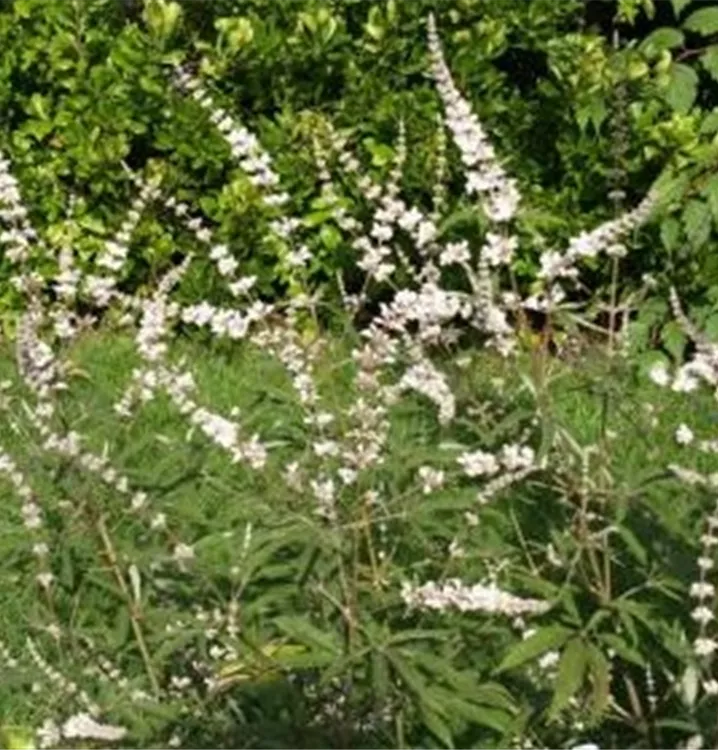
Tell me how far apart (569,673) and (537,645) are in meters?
0.08

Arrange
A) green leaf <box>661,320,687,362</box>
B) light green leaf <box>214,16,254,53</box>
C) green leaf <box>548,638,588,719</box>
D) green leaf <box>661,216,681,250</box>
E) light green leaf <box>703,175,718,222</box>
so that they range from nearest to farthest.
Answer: green leaf <box>548,638,588,719</box> < green leaf <box>661,320,687,362</box> < light green leaf <box>703,175,718,222</box> < green leaf <box>661,216,681,250</box> < light green leaf <box>214,16,254,53</box>

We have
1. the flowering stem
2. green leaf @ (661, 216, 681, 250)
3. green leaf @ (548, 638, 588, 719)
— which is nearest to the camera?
green leaf @ (548, 638, 588, 719)

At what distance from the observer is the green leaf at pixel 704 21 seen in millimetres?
6316

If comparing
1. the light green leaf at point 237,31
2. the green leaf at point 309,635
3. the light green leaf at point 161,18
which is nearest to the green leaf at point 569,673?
the green leaf at point 309,635

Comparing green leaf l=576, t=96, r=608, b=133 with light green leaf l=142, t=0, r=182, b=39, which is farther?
light green leaf l=142, t=0, r=182, b=39

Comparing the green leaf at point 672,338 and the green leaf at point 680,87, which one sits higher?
the green leaf at point 680,87

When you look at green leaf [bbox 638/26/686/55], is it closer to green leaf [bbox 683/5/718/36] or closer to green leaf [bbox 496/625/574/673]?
green leaf [bbox 683/5/718/36]

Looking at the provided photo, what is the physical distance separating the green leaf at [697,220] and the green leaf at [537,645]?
10.6 ft

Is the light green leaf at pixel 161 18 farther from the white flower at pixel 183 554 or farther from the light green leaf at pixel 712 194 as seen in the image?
the white flower at pixel 183 554

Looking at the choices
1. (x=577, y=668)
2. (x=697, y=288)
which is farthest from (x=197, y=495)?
(x=697, y=288)

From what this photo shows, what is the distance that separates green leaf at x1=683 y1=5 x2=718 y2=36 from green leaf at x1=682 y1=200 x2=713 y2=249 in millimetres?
506

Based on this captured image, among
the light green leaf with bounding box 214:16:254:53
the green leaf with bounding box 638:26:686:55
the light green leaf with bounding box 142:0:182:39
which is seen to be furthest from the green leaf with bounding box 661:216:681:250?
the light green leaf with bounding box 142:0:182:39

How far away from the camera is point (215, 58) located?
727 centimetres

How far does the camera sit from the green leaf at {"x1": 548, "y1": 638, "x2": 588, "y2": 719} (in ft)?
10.3
